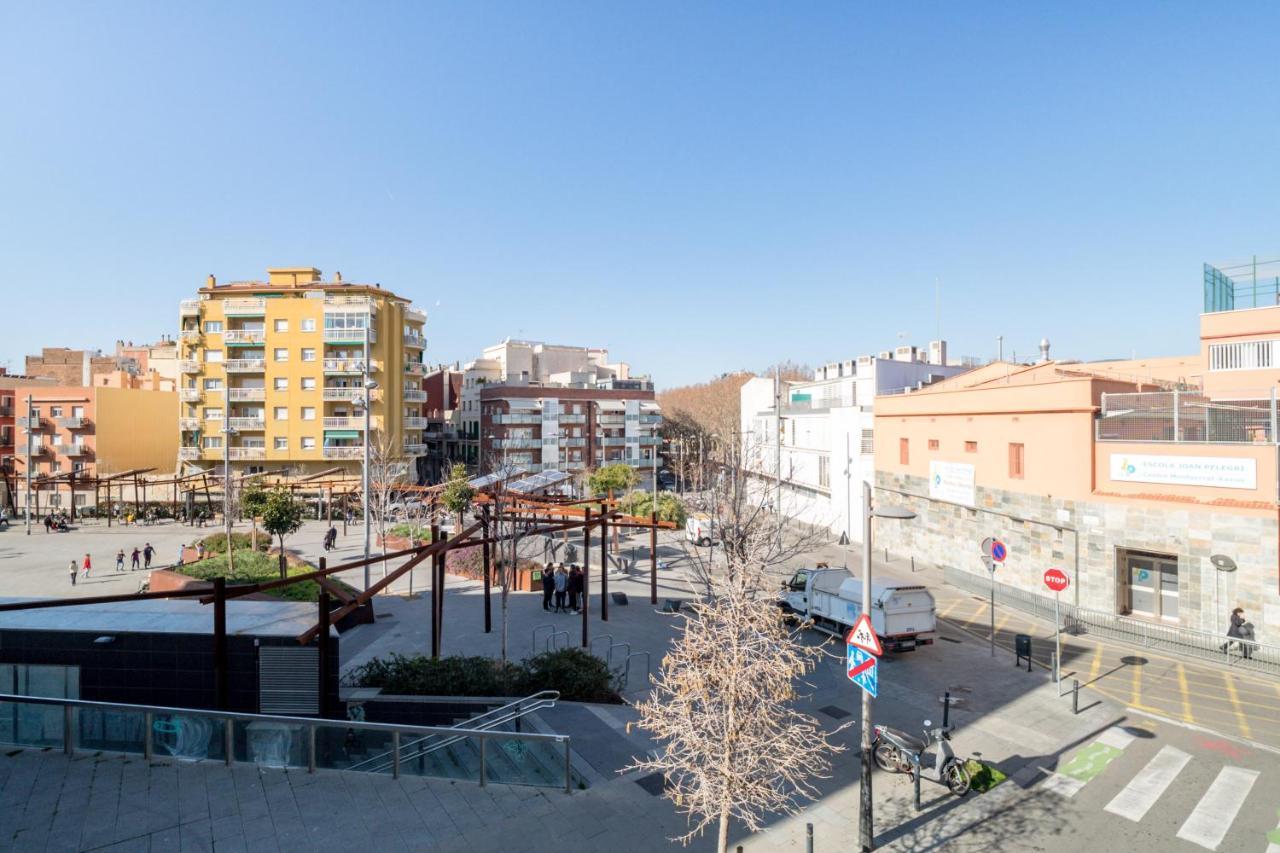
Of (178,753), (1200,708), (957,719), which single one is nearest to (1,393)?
(178,753)

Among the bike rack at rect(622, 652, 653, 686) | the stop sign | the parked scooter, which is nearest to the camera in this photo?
the parked scooter

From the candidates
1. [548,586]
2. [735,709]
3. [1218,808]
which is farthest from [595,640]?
[1218,808]

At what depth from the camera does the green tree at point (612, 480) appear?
149 ft

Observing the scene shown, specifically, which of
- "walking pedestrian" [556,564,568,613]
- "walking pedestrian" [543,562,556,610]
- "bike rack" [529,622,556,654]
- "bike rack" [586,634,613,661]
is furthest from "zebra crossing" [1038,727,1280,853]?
"walking pedestrian" [543,562,556,610]

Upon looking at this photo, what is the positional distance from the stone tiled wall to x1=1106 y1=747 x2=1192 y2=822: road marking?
6124 millimetres

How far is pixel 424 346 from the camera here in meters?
59.2

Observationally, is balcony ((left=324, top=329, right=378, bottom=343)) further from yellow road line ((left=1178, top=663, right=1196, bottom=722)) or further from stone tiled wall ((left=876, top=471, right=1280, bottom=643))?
yellow road line ((left=1178, top=663, right=1196, bottom=722))

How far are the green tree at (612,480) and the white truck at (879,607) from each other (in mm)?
23997

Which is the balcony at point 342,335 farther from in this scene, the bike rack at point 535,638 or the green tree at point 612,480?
the bike rack at point 535,638

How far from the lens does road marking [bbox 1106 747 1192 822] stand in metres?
10.7

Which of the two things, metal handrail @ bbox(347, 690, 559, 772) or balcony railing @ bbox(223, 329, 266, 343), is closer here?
metal handrail @ bbox(347, 690, 559, 772)

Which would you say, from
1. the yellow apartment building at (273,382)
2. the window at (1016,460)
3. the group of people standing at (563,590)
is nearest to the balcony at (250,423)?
the yellow apartment building at (273,382)

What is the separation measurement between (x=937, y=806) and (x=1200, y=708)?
28.8 feet

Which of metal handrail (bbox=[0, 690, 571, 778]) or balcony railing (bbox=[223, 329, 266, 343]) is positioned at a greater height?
balcony railing (bbox=[223, 329, 266, 343])
